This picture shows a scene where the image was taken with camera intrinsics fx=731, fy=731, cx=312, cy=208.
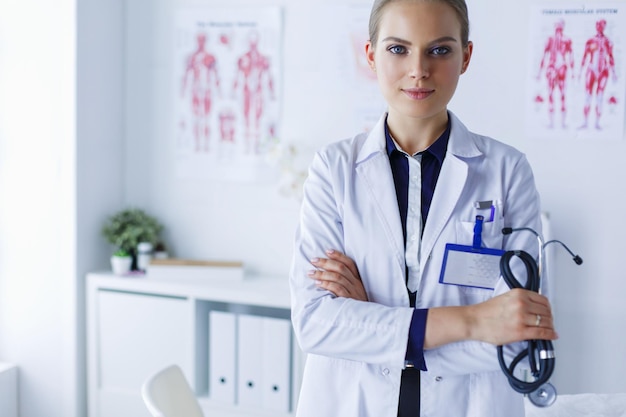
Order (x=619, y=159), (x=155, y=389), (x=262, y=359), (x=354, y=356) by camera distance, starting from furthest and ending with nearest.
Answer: (x=262, y=359), (x=619, y=159), (x=155, y=389), (x=354, y=356)

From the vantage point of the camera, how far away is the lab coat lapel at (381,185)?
138cm

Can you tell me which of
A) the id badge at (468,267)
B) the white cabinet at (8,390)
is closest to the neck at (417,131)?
the id badge at (468,267)

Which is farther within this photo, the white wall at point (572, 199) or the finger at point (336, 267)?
the white wall at point (572, 199)

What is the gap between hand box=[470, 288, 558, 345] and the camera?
4.03ft

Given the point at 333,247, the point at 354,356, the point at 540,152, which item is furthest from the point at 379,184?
the point at 540,152

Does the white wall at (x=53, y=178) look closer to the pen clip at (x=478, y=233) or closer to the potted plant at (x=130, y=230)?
the potted plant at (x=130, y=230)

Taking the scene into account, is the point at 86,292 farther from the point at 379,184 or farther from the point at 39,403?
the point at 379,184

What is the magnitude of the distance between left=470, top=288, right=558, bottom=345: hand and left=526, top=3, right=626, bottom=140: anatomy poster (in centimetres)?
145

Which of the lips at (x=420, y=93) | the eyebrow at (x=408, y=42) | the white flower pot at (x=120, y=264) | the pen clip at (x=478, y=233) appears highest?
the eyebrow at (x=408, y=42)

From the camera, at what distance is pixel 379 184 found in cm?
142

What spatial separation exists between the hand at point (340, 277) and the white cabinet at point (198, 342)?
1.19 metres

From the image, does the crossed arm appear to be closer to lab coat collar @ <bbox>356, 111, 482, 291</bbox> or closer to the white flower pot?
lab coat collar @ <bbox>356, 111, 482, 291</bbox>

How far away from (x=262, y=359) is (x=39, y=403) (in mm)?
1042

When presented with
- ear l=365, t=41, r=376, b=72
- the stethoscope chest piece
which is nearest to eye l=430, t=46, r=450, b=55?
ear l=365, t=41, r=376, b=72
